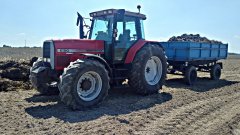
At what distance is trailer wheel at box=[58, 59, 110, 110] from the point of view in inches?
288

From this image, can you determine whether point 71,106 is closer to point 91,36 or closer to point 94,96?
point 94,96

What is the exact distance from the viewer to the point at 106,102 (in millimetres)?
8617

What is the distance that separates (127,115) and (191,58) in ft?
21.8

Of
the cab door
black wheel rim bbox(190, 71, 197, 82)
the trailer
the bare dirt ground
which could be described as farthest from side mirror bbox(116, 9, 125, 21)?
black wheel rim bbox(190, 71, 197, 82)

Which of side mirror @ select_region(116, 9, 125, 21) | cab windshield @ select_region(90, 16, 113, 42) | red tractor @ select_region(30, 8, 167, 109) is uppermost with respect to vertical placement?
side mirror @ select_region(116, 9, 125, 21)

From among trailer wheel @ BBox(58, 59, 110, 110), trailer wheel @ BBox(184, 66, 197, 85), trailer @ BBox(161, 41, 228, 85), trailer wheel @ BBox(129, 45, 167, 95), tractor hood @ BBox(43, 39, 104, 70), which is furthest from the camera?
trailer @ BBox(161, 41, 228, 85)

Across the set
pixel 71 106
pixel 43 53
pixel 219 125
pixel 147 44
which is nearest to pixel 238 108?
pixel 219 125

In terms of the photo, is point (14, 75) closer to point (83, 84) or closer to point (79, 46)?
point (79, 46)

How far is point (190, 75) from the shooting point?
43.1 feet

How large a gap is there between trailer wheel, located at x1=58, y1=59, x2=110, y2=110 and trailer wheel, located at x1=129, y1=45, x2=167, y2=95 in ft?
5.02

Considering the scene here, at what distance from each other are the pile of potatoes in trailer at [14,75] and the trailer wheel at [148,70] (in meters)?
3.77

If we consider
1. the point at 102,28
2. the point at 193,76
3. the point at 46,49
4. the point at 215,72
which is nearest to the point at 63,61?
the point at 46,49

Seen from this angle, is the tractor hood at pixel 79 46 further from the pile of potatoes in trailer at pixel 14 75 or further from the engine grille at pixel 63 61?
the pile of potatoes in trailer at pixel 14 75

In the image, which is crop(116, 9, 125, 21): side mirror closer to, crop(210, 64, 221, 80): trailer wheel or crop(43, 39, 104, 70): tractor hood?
crop(43, 39, 104, 70): tractor hood
